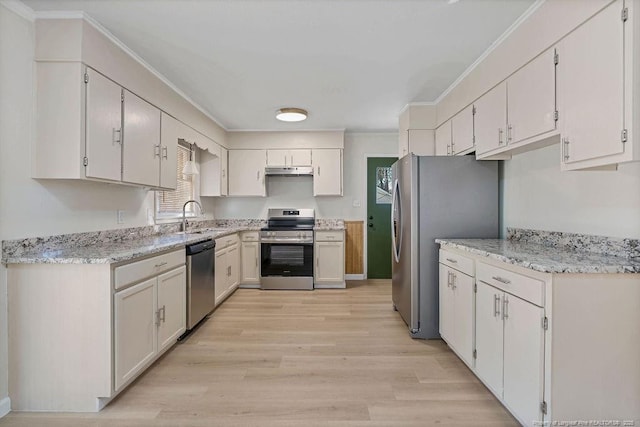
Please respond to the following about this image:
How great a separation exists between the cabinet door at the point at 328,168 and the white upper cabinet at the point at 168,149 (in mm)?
2148

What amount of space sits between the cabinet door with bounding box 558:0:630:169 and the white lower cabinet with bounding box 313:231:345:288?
10.7 feet

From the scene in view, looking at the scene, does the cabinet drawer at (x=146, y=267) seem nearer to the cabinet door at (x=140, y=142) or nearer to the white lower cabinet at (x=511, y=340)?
the cabinet door at (x=140, y=142)

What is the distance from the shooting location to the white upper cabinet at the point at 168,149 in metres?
2.95

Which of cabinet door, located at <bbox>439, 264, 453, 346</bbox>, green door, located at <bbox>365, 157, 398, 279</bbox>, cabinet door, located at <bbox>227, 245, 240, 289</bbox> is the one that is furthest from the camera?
green door, located at <bbox>365, 157, 398, 279</bbox>

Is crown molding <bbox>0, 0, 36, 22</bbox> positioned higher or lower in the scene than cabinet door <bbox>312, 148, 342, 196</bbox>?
higher

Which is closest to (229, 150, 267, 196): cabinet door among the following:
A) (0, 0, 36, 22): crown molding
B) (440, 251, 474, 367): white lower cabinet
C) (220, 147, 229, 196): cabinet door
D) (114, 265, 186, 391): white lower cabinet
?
(220, 147, 229, 196): cabinet door

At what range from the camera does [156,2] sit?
190 centimetres

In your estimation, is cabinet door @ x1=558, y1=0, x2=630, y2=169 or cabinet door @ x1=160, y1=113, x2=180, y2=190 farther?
cabinet door @ x1=160, y1=113, x2=180, y2=190

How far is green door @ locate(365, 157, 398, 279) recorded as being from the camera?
520 centimetres

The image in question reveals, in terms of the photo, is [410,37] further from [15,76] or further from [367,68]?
[15,76]

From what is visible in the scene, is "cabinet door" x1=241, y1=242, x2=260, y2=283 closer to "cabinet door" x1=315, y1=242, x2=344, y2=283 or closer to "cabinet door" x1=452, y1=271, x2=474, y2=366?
"cabinet door" x1=315, y1=242, x2=344, y2=283

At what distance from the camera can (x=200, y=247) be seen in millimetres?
3072

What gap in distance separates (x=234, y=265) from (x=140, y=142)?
2218 millimetres

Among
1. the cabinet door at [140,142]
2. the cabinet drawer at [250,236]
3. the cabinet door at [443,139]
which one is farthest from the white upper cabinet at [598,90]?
the cabinet drawer at [250,236]
